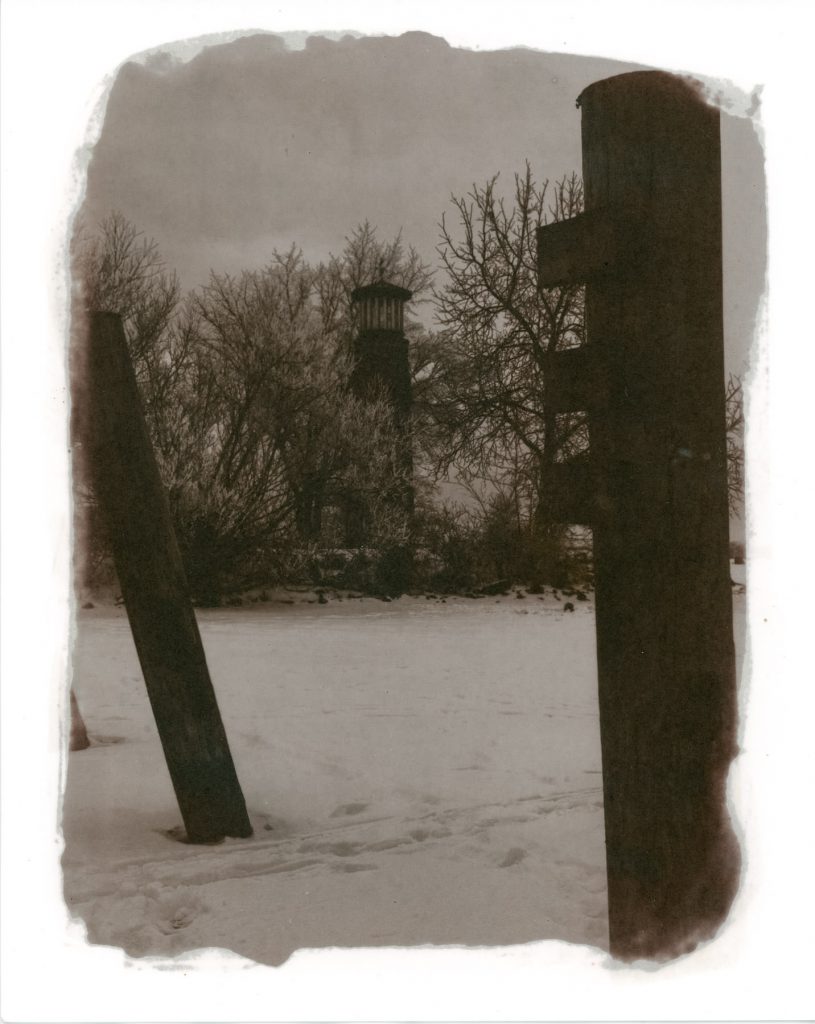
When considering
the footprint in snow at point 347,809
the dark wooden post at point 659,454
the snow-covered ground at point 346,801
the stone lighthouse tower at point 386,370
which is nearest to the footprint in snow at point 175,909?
the snow-covered ground at point 346,801

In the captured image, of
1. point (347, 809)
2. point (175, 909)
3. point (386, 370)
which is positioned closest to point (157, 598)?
point (175, 909)

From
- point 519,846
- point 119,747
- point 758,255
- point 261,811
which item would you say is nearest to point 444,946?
point 519,846

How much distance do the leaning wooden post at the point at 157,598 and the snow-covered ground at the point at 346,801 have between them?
0.15 metres

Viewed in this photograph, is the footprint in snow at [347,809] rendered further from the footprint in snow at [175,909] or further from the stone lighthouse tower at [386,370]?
the stone lighthouse tower at [386,370]

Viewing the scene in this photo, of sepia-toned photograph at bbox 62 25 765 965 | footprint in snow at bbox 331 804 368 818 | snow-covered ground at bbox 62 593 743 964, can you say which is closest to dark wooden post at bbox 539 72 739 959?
sepia-toned photograph at bbox 62 25 765 965

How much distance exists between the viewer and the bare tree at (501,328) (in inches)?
125

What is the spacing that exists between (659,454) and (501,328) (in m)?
2.05

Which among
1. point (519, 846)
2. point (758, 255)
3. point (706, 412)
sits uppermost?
point (758, 255)

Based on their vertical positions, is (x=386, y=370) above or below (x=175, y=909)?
above

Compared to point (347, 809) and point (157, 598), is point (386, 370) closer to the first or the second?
point (157, 598)

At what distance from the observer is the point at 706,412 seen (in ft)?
5.80

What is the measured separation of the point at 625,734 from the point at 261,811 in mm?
1556

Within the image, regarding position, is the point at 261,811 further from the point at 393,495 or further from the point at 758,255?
the point at 758,255

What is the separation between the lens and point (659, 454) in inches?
69.2
